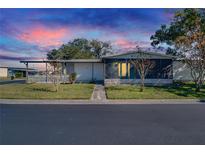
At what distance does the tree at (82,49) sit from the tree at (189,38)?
96.9ft

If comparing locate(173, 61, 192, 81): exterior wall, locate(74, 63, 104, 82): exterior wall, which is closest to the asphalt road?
locate(74, 63, 104, 82): exterior wall

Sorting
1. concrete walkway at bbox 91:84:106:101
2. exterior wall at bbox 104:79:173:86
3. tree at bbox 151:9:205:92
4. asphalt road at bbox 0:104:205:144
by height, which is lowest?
asphalt road at bbox 0:104:205:144

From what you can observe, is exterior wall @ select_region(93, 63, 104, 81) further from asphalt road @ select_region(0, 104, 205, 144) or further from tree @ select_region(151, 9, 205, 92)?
asphalt road @ select_region(0, 104, 205, 144)

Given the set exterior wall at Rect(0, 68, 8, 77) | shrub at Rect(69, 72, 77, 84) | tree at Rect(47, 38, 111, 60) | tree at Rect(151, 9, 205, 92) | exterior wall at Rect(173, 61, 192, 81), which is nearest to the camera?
tree at Rect(151, 9, 205, 92)

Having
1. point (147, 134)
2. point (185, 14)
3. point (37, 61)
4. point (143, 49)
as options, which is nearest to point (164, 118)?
point (147, 134)

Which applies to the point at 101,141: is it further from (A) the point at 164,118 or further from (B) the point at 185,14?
(B) the point at 185,14

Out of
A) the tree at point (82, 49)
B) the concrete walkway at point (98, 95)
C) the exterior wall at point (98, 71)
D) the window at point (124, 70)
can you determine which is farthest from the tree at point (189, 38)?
the tree at point (82, 49)

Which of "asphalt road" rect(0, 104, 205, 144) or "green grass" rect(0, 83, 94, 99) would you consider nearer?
"asphalt road" rect(0, 104, 205, 144)

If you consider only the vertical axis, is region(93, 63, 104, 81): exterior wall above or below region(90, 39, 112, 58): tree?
below

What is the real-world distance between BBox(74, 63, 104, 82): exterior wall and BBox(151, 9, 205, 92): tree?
29.1 feet

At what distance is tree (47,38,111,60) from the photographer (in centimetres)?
5797

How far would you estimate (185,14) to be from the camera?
25000 mm

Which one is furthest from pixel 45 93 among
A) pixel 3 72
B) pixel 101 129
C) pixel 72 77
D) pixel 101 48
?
pixel 3 72

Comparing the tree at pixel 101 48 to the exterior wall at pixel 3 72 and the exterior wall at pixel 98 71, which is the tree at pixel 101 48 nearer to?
the exterior wall at pixel 3 72
